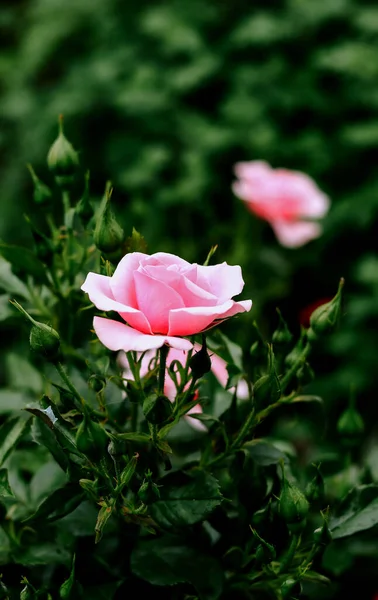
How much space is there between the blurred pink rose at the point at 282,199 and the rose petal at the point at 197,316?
3.58ft

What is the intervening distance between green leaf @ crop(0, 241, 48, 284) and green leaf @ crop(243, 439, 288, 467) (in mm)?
270

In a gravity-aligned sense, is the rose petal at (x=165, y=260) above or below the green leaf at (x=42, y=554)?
above

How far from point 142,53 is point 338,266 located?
930 millimetres

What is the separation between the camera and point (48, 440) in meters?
0.69

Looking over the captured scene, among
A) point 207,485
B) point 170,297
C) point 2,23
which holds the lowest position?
point 2,23

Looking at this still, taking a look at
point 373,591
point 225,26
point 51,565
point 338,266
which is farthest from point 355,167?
point 51,565

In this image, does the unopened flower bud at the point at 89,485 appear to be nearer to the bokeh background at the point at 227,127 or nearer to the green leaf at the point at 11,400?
the green leaf at the point at 11,400

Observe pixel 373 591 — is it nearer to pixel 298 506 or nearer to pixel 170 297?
pixel 298 506

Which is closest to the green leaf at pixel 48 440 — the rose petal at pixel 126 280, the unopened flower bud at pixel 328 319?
the rose petal at pixel 126 280

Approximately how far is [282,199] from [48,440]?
1.13 m

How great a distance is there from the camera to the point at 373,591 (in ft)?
3.60

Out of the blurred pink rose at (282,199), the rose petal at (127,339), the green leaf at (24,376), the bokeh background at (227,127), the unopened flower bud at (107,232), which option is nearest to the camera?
the rose petal at (127,339)

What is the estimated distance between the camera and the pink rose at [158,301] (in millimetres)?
612

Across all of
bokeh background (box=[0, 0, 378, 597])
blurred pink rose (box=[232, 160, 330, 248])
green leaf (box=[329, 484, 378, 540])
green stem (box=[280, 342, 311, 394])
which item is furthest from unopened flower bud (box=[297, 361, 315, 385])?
bokeh background (box=[0, 0, 378, 597])
